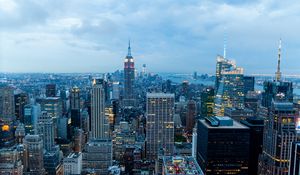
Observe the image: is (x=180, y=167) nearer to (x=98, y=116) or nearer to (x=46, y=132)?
(x=46, y=132)

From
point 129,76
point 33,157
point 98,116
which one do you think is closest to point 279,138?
point 33,157

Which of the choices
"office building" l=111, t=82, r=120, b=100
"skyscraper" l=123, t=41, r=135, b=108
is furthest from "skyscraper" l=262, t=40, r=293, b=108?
"office building" l=111, t=82, r=120, b=100

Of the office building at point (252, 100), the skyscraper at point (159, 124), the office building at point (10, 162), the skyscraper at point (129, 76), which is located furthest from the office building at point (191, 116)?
the office building at point (10, 162)

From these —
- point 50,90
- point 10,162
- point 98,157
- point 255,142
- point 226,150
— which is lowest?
point 98,157

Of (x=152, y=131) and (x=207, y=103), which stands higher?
(x=207, y=103)

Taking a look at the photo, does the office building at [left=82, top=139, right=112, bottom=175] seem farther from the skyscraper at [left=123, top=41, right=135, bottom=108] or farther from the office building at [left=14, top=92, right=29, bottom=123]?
the skyscraper at [left=123, top=41, right=135, bottom=108]

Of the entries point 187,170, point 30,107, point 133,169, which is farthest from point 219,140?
point 30,107
